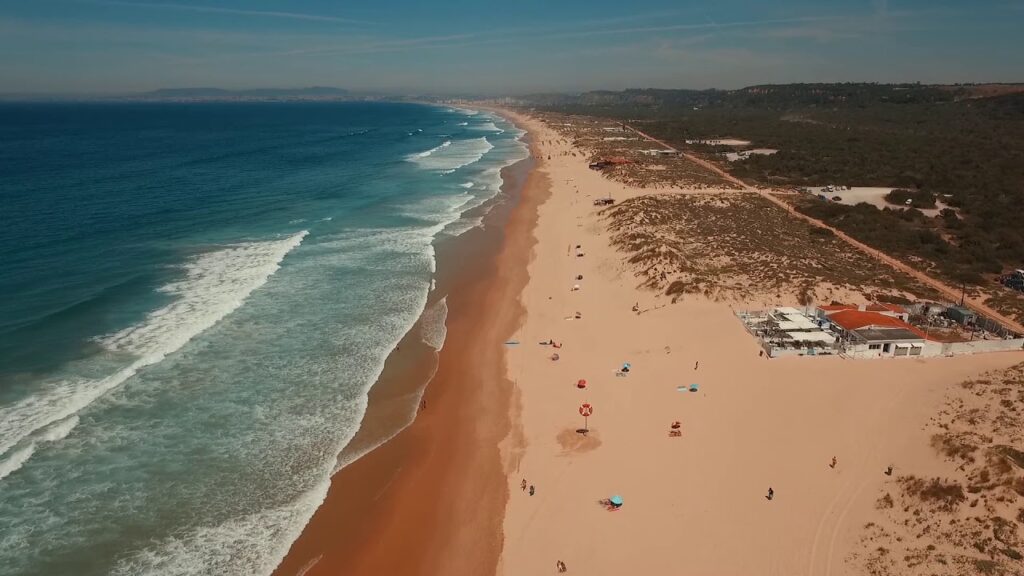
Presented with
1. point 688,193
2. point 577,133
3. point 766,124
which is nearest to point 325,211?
point 688,193

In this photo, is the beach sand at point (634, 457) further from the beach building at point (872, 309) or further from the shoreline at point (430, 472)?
the beach building at point (872, 309)

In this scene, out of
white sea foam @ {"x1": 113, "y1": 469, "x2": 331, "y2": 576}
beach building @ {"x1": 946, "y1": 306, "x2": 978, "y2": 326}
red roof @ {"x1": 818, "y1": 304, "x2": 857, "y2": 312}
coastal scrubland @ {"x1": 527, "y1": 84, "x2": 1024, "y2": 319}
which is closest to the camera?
white sea foam @ {"x1": 113, "y1": 469, "x2": 331, "y2": 576}

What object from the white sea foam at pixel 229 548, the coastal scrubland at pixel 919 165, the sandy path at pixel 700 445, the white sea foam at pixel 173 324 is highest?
the coastal scrubland at pixel 919 165

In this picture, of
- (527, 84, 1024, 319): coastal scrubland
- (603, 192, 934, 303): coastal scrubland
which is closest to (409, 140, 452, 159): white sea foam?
(527, 84, 1024, 319): coastal scrubland

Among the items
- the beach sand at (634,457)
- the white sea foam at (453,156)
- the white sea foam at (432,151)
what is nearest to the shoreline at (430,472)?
the beach sand at (634,457)

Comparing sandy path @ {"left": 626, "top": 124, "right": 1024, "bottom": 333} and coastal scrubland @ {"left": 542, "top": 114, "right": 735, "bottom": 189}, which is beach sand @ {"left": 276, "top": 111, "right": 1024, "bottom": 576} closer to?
sandy path @ {"left": 626, "top": 124, "right": 1024, "bottom": 333}

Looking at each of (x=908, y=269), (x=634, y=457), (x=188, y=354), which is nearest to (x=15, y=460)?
(x=188, y=354)
